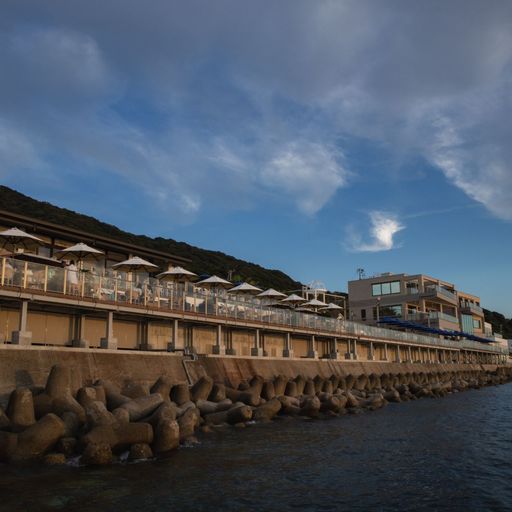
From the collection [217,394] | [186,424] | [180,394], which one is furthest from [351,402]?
[186,424]

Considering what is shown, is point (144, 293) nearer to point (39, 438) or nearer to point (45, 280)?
point (45, 280)

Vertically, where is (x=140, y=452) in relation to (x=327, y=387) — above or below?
below

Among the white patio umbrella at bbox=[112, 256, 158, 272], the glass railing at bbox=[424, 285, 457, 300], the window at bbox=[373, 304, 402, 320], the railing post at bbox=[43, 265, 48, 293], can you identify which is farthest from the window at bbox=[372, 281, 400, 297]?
the railing post at bbox=[43, 265, 48, 293]

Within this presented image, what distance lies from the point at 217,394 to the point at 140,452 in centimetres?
945

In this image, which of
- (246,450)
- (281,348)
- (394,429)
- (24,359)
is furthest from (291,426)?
(281,348)

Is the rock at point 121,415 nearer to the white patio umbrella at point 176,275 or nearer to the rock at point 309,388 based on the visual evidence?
the rock at point 309,388

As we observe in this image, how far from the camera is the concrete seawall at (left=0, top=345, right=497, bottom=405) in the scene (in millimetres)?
19641

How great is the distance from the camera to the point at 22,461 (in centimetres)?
1348

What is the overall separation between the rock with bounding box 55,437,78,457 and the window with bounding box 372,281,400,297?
85.0 meters

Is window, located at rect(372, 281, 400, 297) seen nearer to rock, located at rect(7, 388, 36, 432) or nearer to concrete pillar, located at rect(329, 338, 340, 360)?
concrete pillar, located at rect(329, 338, 340, 360)

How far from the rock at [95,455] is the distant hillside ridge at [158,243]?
5872cm

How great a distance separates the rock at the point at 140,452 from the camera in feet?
46.7

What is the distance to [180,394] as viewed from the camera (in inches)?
836

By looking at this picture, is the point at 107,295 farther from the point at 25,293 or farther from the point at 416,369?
the point at 416,369
